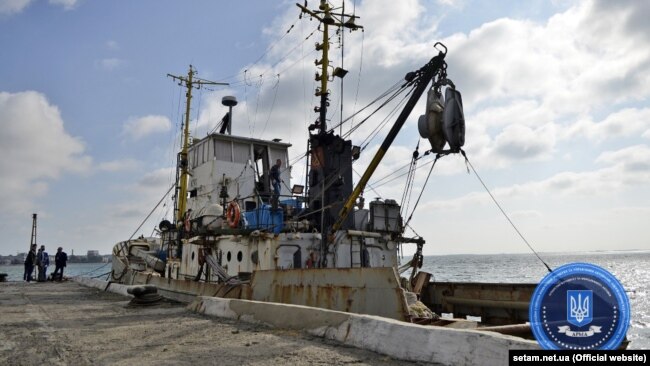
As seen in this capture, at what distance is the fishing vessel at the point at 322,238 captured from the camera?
9.15 meters

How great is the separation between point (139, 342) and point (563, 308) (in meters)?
8.22

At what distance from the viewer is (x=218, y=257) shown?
54.2 feet

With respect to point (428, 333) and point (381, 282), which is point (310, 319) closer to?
point (381, 282)

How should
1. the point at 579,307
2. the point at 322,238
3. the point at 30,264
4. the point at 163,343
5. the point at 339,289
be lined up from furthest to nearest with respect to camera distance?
the point at 30,264 → the point at 322,238 → the point at 339,289 → the point at 579,307 → the point at 163,343

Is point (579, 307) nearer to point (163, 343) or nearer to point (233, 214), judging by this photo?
point (163, 343)

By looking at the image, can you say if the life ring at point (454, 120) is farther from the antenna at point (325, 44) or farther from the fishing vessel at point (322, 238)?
the antenna at point (325, 44)

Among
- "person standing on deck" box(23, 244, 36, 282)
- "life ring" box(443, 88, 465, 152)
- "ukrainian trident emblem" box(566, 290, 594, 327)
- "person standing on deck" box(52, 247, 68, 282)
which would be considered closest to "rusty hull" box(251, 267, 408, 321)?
"ukrainian trident emblem" box(566, 290, 594, 327)

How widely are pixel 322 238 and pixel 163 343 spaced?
8.20 m

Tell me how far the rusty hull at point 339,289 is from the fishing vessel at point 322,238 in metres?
0.02

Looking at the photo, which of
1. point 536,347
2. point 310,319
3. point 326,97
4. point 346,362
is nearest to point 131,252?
point 326,97

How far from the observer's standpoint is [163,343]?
677cm

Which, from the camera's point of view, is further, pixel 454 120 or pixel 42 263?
pixel 42 263

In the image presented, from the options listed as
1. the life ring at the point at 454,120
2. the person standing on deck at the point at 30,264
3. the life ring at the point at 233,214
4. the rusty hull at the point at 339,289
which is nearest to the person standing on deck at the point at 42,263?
the person standing on deck at the point at 30,264

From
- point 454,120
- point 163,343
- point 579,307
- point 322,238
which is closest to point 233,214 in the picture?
A: point 322,238
